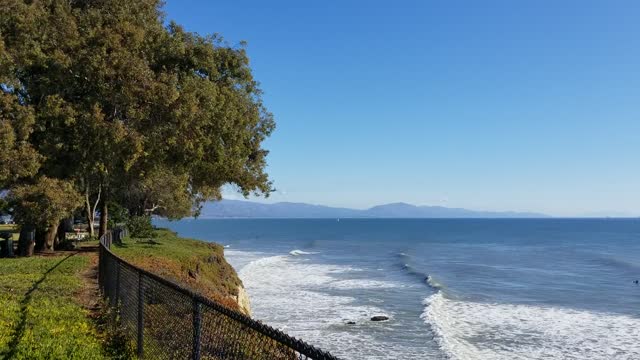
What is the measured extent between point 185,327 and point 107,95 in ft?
50.8

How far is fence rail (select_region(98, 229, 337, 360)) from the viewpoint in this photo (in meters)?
4.75

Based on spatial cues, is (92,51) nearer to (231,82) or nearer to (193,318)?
(231,82)

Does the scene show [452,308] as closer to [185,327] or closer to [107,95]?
[107,95]

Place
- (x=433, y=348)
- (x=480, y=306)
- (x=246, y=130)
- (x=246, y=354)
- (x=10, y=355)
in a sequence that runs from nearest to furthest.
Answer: (x=246, y=354) → (x=10, y=355) → (x=433, y=348) → (x=246, y=130) → (x=480, y=306)

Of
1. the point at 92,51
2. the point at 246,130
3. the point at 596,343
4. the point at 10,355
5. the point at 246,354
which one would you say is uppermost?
the point at 92,51

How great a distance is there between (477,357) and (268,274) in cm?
2861

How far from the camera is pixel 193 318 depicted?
6191 mm

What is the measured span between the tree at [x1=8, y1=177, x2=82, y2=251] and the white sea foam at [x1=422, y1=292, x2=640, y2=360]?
1497cm

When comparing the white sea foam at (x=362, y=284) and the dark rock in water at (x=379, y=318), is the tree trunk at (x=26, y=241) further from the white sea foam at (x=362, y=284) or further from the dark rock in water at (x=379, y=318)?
the white sea foam at (x=362, y=284)

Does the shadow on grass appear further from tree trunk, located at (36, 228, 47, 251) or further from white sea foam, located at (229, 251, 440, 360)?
tree trunk, located at (36, 228, 47, 251)

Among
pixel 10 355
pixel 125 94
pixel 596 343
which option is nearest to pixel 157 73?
pixel 125 94

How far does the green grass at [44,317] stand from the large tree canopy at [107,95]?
4.27m


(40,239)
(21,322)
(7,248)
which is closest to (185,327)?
(21,322)

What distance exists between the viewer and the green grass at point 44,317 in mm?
8484
